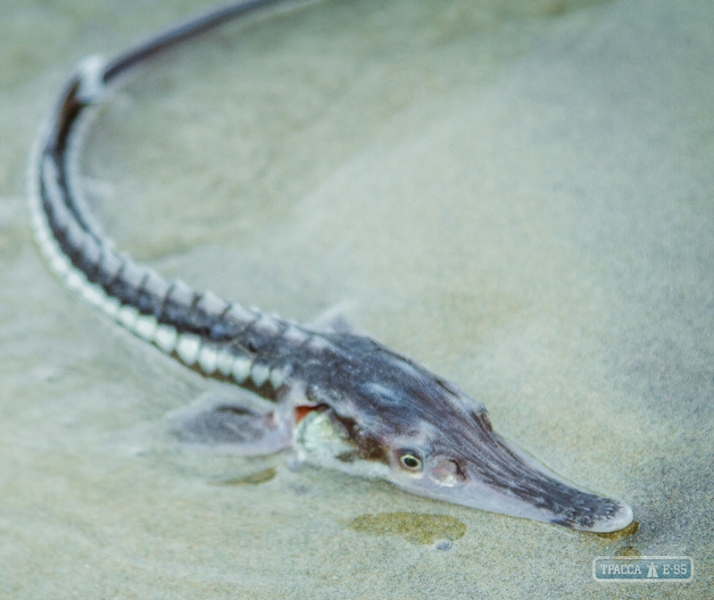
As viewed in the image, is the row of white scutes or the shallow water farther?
the row of white scutes

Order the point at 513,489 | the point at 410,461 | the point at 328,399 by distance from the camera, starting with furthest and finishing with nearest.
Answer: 1. the point at 328,399
2. the point at 410,461
3. the point at 513,489

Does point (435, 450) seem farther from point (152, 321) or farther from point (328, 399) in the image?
point (152, 321)

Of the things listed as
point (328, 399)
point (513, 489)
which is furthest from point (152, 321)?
point (513, 489)

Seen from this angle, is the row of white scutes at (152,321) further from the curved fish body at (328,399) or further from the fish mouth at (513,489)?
the fish mouth at (513,489)

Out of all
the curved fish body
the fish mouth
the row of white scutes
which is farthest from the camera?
the row of white scutes

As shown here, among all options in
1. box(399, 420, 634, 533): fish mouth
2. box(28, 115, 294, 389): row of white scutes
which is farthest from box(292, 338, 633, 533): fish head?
box(28, 115, 294, 389): row of white scutes

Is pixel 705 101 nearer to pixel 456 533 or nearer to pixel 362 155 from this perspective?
pixel 362 155

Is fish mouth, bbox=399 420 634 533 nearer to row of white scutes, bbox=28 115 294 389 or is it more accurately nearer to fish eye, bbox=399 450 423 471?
fish eye, bbox=399 450 423 471

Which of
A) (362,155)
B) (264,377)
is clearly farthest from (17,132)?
(264,377)
